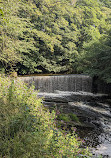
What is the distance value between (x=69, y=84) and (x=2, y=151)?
37.6 feet

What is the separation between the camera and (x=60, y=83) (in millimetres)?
13367

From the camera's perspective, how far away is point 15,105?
12.3 feet

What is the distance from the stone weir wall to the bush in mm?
8366

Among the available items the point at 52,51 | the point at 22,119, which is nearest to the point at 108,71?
the point at 52,51

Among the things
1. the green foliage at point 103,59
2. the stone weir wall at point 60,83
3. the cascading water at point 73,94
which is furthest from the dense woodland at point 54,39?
the cascading water at point 73,94

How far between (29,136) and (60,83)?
10.6m

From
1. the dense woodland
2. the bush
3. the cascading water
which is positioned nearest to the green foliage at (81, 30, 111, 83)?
the dense woodland

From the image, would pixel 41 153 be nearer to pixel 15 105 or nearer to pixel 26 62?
pixel 15 105

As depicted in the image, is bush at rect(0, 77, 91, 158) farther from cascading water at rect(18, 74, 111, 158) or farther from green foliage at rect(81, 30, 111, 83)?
green foliage at rect(81, 30, 111, 83)

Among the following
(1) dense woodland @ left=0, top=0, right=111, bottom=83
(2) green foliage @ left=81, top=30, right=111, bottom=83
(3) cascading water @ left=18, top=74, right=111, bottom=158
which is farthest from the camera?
(1) dense woodland @ left=0, top=0, right=111, bottom=83

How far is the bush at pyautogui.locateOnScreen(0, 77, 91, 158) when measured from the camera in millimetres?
2572

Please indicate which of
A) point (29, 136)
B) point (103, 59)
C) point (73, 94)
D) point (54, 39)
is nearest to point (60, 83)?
point (73, 94)

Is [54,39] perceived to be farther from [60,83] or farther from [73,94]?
[73,94]

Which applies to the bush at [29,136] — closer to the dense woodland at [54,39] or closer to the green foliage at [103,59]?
the green foliage at [103,59]
